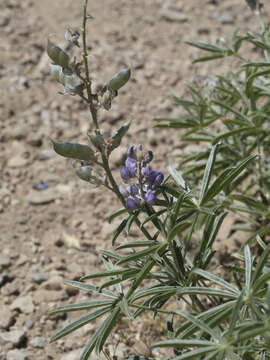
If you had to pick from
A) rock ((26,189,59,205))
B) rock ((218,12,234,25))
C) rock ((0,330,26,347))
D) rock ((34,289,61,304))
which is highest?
rock ((218,12,234,25))

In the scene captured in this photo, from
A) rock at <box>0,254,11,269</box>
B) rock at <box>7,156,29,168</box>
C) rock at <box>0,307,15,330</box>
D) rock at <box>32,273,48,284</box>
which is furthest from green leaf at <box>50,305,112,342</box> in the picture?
rock at <box>7,156,29,168</box>

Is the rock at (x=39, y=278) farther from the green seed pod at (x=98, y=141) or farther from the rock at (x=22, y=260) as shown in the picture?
the green seed pod at (x=98, y=141)

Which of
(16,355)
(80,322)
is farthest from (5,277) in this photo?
(80,322)

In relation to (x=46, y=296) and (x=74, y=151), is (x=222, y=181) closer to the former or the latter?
(x=74, y=151)

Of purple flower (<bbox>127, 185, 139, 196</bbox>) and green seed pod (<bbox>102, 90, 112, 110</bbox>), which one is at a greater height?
green seed pod (<bbox>102, 90, 112, 110</bbox>)

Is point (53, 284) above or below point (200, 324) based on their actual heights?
below

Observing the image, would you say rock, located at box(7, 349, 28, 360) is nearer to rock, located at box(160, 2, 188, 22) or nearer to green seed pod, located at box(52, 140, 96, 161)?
green seed pod, located at box(52, 140, 96, 161)

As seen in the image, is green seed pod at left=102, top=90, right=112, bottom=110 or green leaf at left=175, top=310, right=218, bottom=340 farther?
green seed pod at left=102, top=90, right=112, bottom=110
